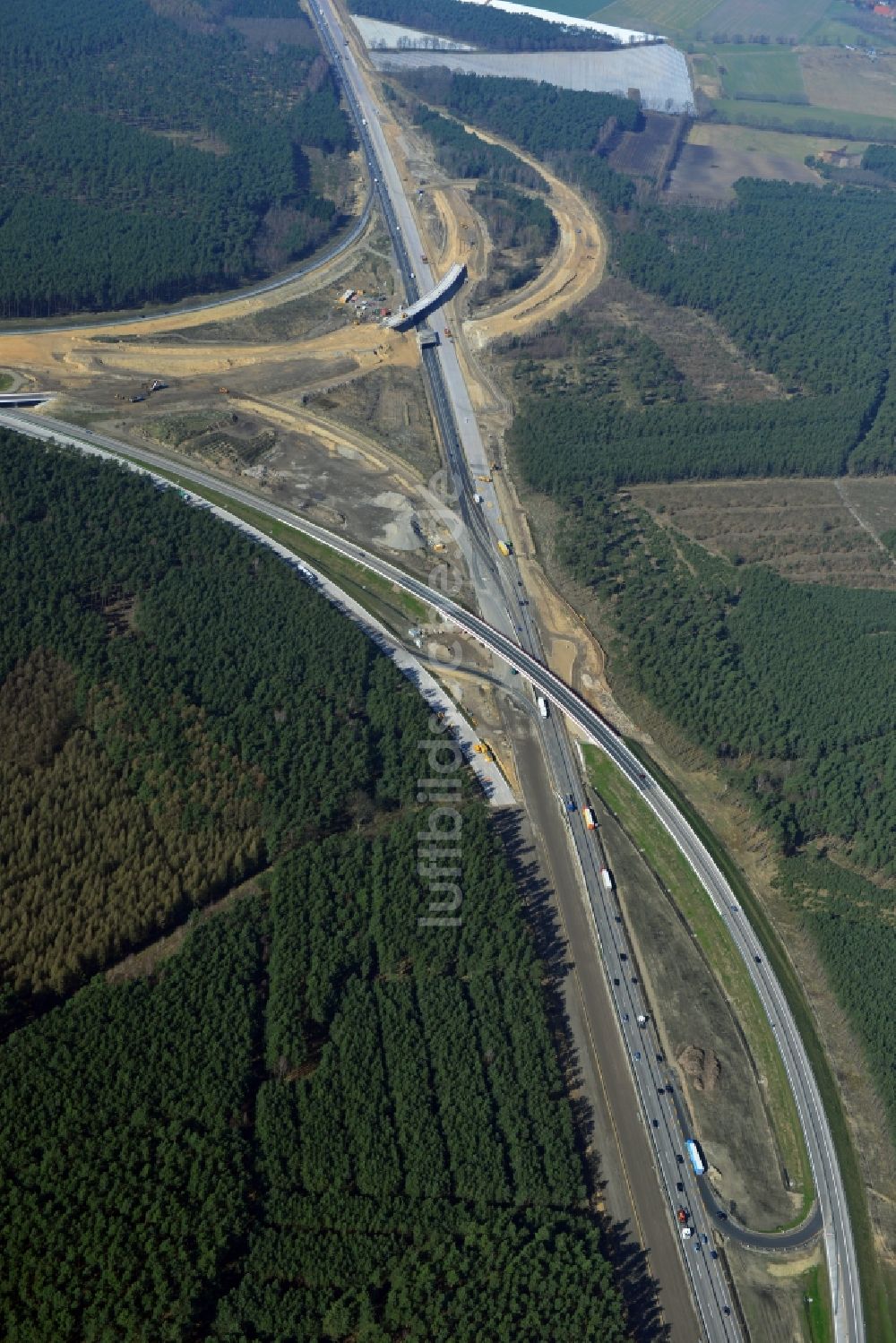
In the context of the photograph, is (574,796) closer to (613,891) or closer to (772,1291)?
(613,891)

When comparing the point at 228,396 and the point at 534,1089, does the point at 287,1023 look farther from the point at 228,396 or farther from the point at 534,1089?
the point at 228,396

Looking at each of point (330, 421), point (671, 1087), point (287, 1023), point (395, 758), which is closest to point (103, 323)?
point (330, 421)

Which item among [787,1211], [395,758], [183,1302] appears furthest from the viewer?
[395,758]

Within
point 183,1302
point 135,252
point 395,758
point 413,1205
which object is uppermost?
point 135,252

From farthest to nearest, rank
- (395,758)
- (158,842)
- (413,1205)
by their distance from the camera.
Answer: (395,758) → (158,842) → (413,1205)

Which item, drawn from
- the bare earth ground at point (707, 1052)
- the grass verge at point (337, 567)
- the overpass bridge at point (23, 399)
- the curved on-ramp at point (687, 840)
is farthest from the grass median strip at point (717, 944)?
the overpass bridge at point (23, 399)

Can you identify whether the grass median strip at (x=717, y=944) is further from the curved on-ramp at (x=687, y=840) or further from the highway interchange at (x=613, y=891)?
the highway interchange at (x=613, y=891)

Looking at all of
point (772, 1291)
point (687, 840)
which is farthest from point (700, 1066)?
point (687, 840)
